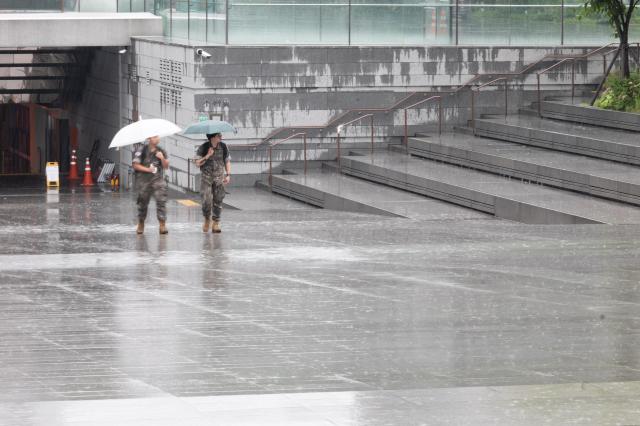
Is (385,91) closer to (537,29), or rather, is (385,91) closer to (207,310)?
(537,29)

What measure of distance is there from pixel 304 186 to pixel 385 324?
13.4m

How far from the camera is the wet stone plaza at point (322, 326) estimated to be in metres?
8.23

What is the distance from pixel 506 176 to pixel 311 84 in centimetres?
525

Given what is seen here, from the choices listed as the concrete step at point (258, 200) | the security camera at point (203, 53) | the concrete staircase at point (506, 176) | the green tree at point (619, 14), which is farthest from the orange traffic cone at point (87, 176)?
the green tree at point (619, 14)

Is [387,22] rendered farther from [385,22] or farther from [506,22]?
[506,22]

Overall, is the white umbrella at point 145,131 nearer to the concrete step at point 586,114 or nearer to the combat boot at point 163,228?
the combat boot at point 163,228

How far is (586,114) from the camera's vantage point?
86.7 ft

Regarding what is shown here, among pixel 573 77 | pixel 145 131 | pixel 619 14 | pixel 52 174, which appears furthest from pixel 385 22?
pixel 145 131

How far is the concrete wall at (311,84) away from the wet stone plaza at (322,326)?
7.91 m

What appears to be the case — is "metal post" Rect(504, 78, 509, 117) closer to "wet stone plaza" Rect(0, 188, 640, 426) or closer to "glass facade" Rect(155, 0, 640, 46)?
"glass facade" Rect(155, 0, 640, 46)

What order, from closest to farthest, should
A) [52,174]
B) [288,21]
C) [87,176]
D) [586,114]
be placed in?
[586,114]
[288,21]
[52,174]
[87,176]

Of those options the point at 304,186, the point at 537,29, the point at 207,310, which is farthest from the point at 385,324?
the point at 537,29

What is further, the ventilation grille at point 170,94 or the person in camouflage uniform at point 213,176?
the ventilation grille at point 170,94

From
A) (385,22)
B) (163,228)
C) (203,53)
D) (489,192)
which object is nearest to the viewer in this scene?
(163,228)
